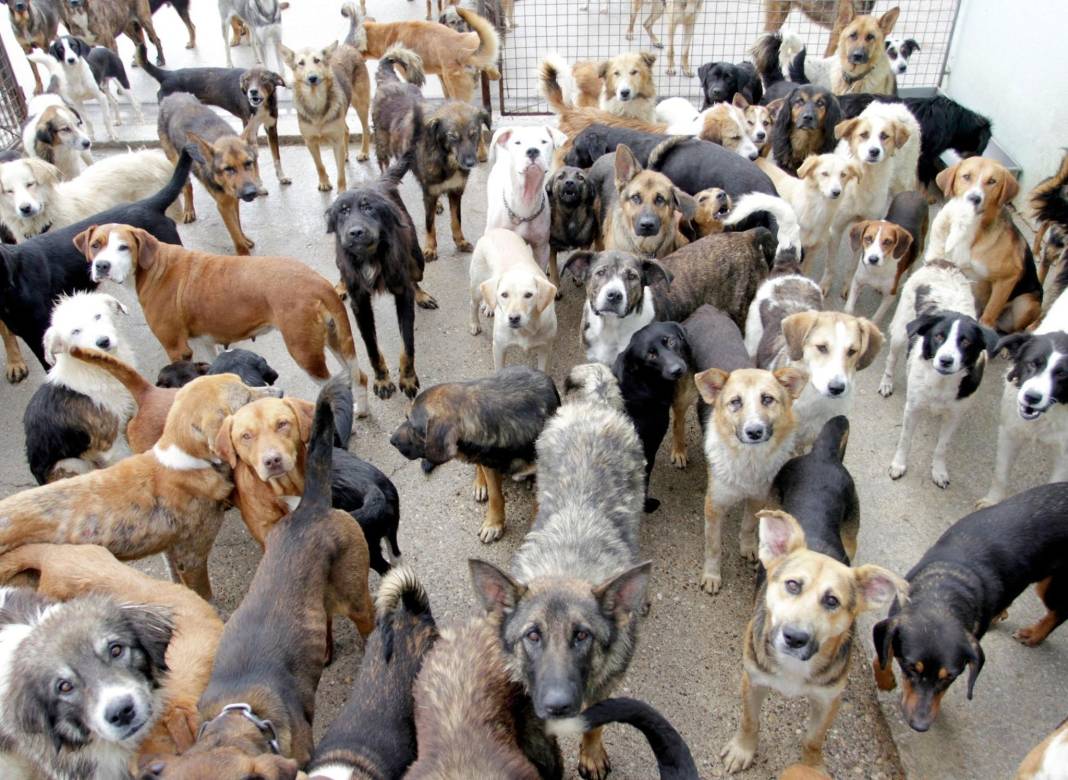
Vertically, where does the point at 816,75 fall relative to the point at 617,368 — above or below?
above

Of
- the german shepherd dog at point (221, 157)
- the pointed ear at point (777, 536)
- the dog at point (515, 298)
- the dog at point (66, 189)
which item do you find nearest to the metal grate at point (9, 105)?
the german shepherd dog at point (221, 157)

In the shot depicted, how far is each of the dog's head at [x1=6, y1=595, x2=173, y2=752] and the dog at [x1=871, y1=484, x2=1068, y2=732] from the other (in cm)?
276

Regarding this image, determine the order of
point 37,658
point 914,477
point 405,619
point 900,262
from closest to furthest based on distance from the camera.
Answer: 1. point 37,658
2. point 405,619
3. point 914,477
4. point 900,262

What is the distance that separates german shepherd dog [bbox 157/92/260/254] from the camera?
6387mm

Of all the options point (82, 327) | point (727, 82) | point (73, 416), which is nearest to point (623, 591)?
point (73, 416)

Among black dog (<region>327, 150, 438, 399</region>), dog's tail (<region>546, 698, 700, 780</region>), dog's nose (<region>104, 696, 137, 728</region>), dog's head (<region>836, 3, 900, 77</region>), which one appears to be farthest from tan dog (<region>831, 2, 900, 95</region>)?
dog's nose (<region>104, 696, 137, 728</region>)

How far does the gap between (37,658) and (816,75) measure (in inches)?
348

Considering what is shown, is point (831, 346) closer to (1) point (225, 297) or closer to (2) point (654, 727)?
(2) point (654, 727)

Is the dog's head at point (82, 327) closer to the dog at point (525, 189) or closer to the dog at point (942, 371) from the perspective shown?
the dog at point (525, 189)

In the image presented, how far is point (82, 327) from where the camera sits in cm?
459

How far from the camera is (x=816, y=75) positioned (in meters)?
8.56

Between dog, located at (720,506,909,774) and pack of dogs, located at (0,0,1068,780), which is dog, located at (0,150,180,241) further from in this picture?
dog, located at (720,506,909,774)

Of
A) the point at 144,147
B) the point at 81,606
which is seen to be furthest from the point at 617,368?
the point at 144,147

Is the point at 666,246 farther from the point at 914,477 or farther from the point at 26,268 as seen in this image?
the point at 26,268
